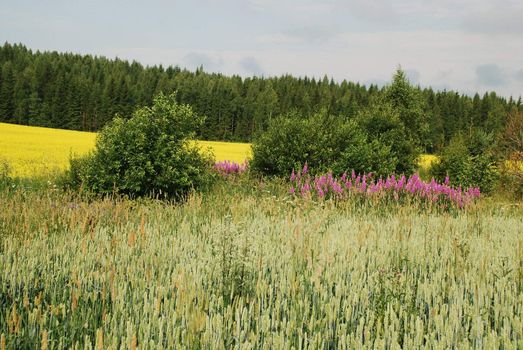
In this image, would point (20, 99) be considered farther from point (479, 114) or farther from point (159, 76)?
point (479, 114)

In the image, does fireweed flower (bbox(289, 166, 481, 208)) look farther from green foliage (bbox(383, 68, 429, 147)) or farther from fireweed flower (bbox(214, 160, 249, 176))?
green foliage (bbox(383, 68, 429, 147))

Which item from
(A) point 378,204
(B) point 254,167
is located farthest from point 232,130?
(A) point 378,204

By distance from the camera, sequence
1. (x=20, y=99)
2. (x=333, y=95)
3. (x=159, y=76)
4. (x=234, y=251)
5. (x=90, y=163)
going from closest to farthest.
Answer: (x=234, y=251)
(x=90, y=163)
(x=20, y=99)
(x=333, y=95)
(x=159, y=76)

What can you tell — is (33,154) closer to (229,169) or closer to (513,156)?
(229,169)

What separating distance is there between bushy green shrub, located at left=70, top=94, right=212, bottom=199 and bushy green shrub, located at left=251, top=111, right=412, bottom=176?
3.80m

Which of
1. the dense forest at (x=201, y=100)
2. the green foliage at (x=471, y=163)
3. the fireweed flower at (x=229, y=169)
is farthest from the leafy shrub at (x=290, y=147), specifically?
the dense forest at (x=201, y=100)

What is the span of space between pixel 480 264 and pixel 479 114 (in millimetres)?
80817

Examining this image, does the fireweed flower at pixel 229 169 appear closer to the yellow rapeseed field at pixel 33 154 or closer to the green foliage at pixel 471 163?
the yellow rapeseed field at pixel 33 154

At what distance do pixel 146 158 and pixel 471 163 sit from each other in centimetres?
1670

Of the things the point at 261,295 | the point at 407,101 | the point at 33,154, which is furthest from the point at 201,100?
the point at 261,295

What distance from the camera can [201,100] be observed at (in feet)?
249

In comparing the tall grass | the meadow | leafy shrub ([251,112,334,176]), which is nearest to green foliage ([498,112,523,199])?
leafy shrub ([251,112,334,176])

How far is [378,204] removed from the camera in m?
8.50

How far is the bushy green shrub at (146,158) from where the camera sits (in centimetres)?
1002
